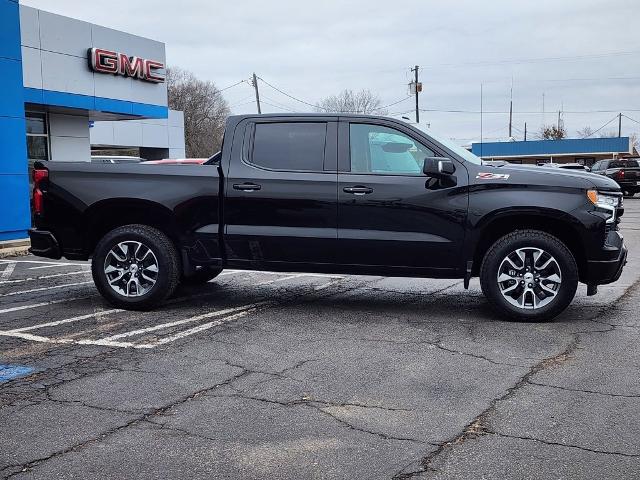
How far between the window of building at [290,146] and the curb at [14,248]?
292 inches

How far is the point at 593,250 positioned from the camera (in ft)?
22.0

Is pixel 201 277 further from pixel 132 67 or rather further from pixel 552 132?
pixel 552 132

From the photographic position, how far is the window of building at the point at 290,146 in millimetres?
7309

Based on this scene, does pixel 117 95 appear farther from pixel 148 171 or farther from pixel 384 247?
pixel 384 247

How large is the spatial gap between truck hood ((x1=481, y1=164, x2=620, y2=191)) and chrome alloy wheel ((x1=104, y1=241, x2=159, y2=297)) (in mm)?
3550

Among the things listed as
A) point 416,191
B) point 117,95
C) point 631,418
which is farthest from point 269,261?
point 117,95

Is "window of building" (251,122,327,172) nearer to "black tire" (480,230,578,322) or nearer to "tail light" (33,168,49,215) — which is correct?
"black tire" (480,230,578,322)

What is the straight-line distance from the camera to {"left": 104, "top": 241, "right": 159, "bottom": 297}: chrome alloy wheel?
24.4 ft

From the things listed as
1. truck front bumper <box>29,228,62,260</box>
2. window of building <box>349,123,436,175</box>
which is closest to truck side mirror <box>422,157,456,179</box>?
window of building <box>349,123,436,175</box>

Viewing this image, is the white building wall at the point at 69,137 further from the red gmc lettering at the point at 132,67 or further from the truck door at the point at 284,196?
the truck door at the point at 284,196

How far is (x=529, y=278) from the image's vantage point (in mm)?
6812

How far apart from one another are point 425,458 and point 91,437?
1.84 metres

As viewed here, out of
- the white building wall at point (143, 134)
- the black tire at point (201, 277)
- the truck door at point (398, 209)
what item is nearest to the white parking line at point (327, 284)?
the black tire at point (201, 277)

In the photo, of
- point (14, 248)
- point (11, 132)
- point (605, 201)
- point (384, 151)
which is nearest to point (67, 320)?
point (384, 151)
